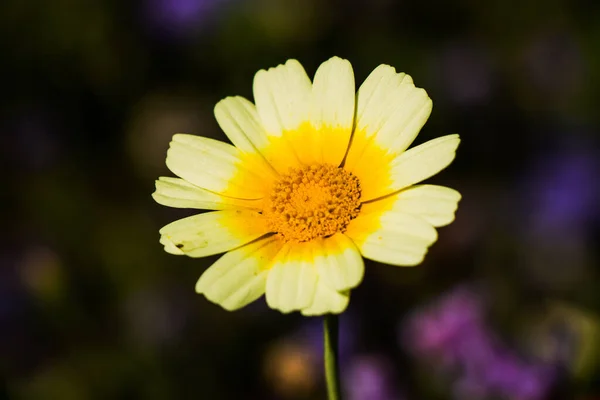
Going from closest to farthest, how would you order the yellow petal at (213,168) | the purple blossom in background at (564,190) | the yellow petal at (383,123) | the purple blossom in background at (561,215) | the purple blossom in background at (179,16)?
the yellow petal at (383,123) < the yellow petal at (213,168) < the purple blossom in background at (561,215) < the purple blossom in background at (564,190) < the purple blossom in background at (179,16)

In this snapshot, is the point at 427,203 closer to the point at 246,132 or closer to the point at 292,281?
the point at 292,281

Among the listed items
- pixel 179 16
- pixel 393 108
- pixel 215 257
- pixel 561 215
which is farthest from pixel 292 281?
pixel 179 16

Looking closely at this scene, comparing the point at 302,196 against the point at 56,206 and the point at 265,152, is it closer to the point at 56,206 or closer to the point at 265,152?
the point at 265,152

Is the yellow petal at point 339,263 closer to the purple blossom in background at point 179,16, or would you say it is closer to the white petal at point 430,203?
the white petal at point 430,203

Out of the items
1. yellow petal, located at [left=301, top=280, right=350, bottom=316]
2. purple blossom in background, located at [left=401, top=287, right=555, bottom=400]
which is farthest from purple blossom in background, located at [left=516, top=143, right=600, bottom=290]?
yellow petal, located at [left=301, top=280, right=350, bottom=316]

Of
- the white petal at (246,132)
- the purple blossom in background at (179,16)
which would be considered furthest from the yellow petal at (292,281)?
the purple blossom in background at (179,16)

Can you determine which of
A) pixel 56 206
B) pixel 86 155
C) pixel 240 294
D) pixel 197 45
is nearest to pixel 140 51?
pixel 197 45

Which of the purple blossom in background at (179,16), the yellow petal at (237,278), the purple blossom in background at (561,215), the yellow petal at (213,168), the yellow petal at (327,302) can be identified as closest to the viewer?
the yellow petal at (327,302)
